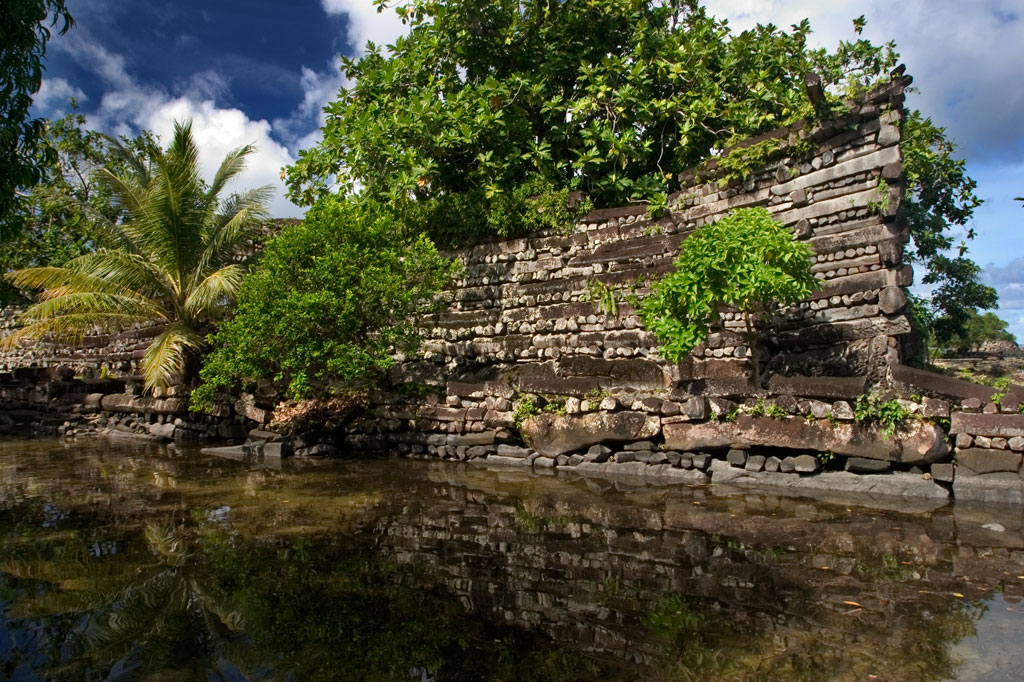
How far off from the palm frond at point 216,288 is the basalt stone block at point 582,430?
7475 mm

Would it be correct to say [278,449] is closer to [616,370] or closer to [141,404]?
[616,370]

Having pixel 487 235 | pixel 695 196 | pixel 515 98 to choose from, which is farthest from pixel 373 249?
pixel 695 196

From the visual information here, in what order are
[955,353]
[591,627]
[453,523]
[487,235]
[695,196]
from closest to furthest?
[591,627] → [453,523] → [695,196] → [487,235] → [955,353]

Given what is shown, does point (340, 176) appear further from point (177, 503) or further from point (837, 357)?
point (837, 357)

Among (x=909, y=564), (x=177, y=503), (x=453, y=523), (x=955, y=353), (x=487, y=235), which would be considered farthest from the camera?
(x=955, y=353)

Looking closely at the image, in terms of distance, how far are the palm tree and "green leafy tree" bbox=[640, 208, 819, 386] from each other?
924 cm

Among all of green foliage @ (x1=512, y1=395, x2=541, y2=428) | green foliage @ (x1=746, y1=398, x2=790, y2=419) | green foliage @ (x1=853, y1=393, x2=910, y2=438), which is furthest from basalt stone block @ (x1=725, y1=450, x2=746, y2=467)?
green foliage @ (x1=512, y1=395, x2=541, y2=428)

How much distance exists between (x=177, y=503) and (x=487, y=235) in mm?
7140

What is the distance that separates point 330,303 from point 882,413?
Answer: 300 inches

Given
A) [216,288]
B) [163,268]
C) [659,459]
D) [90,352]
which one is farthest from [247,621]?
[90,352]

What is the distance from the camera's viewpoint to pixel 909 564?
4.77 meters

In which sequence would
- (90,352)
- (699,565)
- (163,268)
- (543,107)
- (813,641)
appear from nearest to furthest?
1. (813,641)
2. (699,565)
3. (543,107)
4. (163,268)
5. (90,352)

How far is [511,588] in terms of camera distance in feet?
14.8

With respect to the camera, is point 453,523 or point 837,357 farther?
point 837,357
